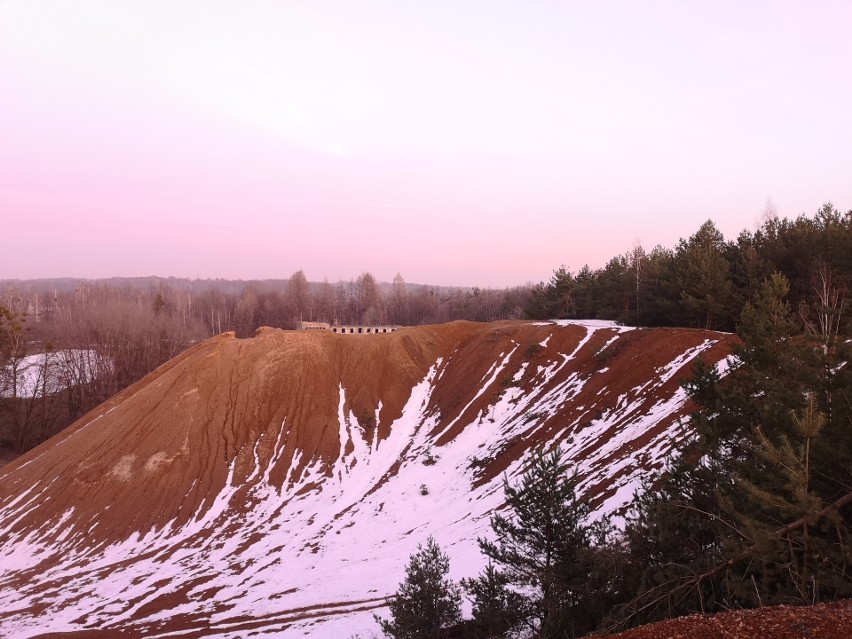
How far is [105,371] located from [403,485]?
183 feet

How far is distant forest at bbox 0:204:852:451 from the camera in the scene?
107ft

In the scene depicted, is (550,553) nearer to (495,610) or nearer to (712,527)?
(495,610)

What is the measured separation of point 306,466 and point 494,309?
83.5 m

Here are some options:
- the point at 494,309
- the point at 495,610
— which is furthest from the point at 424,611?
the point at 494,309

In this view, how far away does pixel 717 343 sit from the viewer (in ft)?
92.4

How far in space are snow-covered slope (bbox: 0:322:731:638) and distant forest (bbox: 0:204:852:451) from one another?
5.62 meters

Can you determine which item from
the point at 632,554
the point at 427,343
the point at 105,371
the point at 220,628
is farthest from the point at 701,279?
the point at 105,371

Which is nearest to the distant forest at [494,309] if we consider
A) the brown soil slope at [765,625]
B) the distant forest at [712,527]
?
the distant forest at [712,527]

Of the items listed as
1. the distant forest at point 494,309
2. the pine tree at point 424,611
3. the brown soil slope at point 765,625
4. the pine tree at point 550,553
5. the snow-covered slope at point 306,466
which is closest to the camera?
the brown soil slope at point 765,625

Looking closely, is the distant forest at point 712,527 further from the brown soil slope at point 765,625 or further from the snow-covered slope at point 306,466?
the snow-covered slope at point 306,466

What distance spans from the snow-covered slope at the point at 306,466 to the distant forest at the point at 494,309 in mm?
5617

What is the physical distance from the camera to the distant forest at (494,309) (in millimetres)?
32500

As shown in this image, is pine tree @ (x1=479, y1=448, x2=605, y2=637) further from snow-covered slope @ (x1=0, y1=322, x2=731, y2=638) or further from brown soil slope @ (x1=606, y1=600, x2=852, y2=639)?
snow-covered slope @ (x1=0, y1=322, x2=731, y2=638)

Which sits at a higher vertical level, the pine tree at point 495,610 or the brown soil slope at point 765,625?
the brown soil slope at point 765,625
